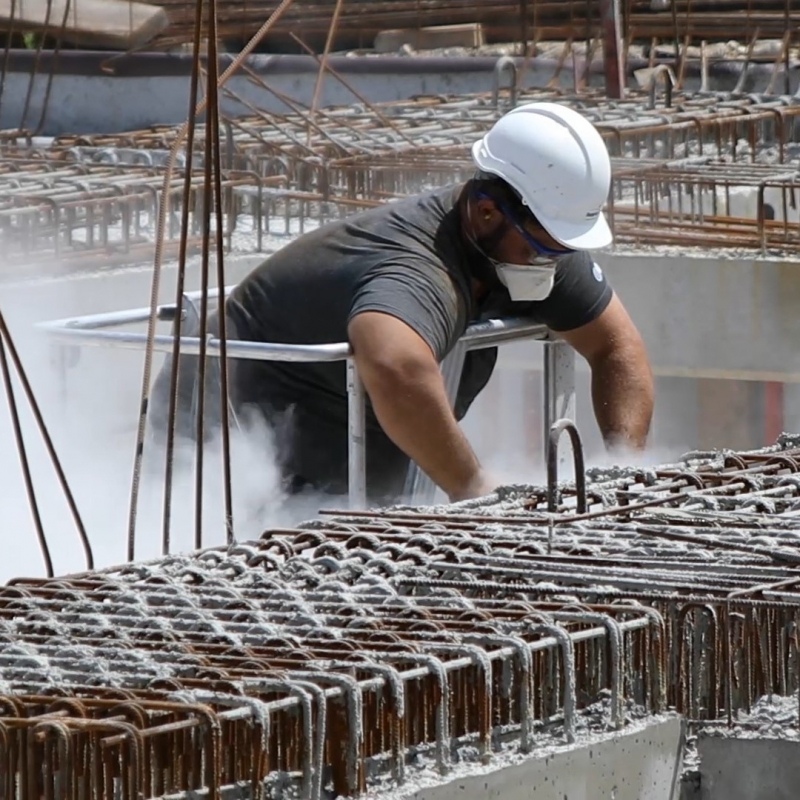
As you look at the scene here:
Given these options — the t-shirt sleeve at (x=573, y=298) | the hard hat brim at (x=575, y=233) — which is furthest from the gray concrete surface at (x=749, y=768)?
the t-shirt sleeve at (x=573, y=298)

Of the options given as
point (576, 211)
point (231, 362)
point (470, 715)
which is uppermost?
point (576, 211)

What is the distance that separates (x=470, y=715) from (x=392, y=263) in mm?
2456

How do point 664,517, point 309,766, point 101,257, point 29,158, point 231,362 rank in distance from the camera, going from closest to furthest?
1. point 309,766
2. point 664,517
3. point 231,362
4. point 101,257
5. point 29,158

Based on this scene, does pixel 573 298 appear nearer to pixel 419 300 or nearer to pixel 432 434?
pixel 419 300

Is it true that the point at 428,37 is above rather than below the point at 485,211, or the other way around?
above

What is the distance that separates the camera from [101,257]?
8.74m

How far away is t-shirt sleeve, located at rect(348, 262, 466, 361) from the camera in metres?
5.47

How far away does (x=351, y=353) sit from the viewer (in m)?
5.40

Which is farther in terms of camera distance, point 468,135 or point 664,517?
point 468,135

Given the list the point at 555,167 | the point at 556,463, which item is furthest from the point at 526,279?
the point at 556,463

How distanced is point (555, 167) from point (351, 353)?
2.90 ft

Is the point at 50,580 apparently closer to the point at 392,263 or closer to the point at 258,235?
the point at 392,263

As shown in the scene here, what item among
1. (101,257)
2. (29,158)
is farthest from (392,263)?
(29,158)

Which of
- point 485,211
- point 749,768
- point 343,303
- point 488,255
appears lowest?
point 749,768
